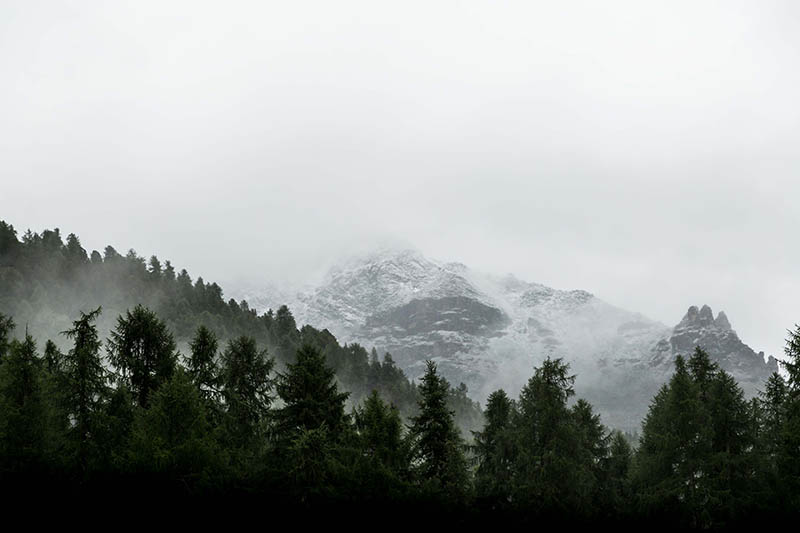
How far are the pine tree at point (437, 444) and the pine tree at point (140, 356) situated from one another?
43.5 feet

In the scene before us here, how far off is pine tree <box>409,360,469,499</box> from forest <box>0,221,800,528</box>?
9cm

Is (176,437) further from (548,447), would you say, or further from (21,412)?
(548,447)

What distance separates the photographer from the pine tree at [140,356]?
116ft

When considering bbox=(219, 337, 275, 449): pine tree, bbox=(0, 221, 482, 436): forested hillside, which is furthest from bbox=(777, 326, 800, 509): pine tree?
bbox=(0, 221, 482, 436): forested hillside

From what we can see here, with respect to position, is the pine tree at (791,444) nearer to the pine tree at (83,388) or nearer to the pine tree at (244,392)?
the pine tree at (244,392)

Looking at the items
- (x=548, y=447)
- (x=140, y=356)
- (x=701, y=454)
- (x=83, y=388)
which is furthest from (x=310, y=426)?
(x=701, y=454)

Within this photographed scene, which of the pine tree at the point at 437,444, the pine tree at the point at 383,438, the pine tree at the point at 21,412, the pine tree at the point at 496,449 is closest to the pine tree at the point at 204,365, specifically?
the pine tree at the point at 21,412

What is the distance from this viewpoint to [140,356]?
118ft

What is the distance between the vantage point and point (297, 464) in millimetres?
31703

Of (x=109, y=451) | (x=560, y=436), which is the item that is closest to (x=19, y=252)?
(x=109, y=451)

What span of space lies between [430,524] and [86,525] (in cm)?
1147

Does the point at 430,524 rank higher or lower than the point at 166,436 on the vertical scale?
lower

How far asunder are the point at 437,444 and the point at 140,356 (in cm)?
1603

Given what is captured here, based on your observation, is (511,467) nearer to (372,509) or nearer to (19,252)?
(372,509)
